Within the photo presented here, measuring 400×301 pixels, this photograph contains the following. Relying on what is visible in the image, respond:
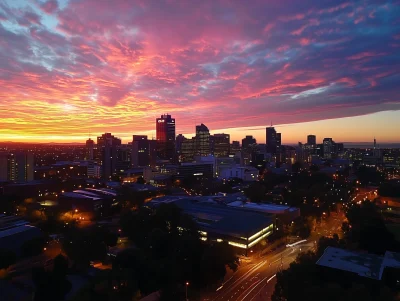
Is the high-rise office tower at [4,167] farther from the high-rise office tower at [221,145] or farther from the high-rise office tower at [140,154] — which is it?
the high-rise office tower at [221,145]

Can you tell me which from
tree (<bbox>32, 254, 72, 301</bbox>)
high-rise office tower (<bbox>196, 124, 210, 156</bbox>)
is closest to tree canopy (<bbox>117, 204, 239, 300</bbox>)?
tree (<bbox>32, 254, 72, 301</bbox>)

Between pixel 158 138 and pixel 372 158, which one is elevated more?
pixel 158 138

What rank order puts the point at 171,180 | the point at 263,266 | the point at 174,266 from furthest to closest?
the point at 171,180 → the point at 263,266 → the point at 174,266

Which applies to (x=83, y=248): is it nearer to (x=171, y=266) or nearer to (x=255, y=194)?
(x=171, y=266)

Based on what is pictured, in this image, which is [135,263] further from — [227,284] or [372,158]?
[372,158]

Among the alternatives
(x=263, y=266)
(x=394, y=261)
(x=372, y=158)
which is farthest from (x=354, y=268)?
(x=372, y=158)

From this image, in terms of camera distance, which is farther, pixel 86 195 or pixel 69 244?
pixel 86 195

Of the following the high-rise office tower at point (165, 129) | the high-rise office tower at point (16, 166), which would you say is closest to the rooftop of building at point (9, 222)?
the high-rise office tower at point (16, 166)
